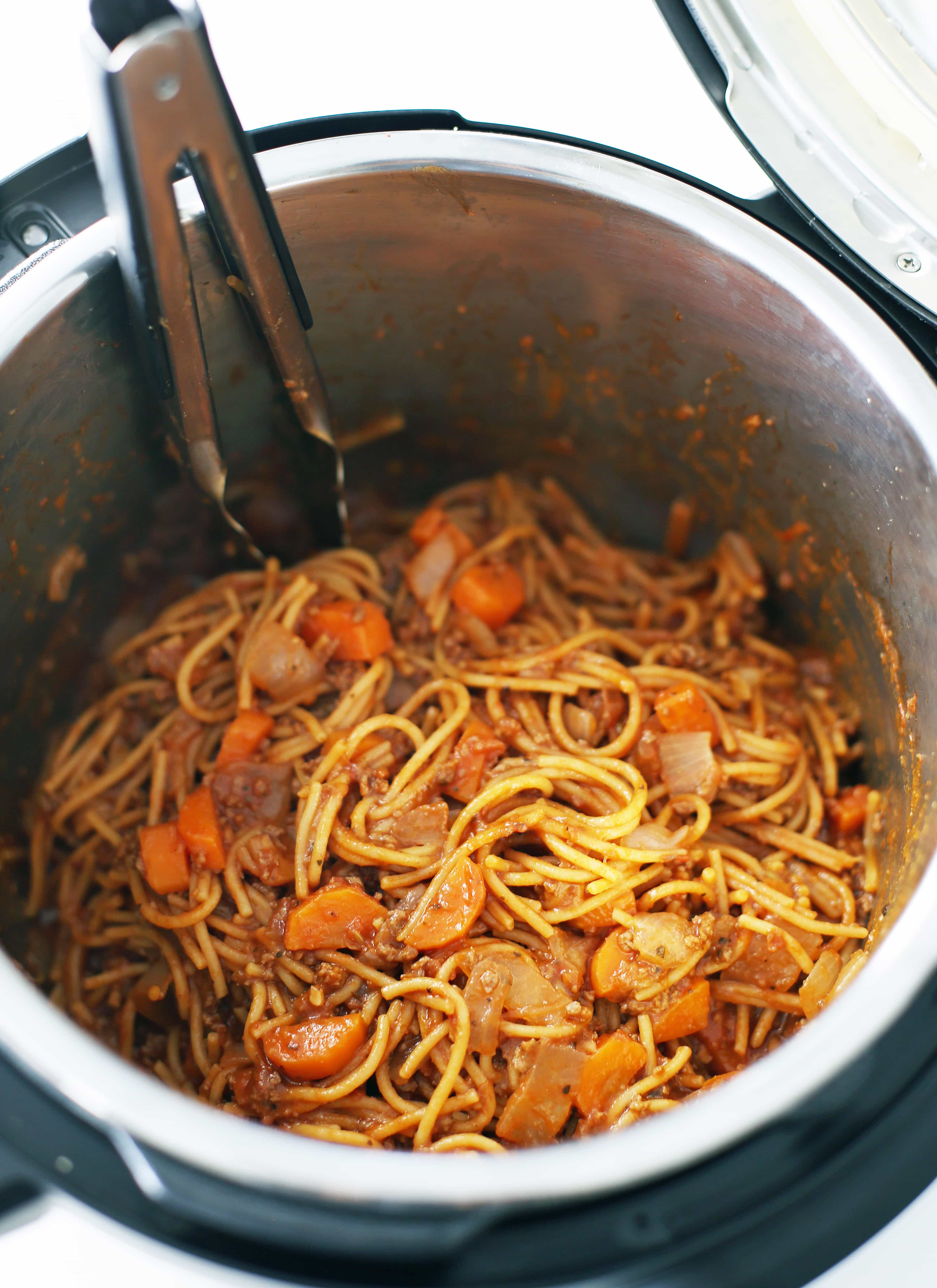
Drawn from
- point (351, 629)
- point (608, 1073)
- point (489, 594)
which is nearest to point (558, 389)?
point (489, 594)

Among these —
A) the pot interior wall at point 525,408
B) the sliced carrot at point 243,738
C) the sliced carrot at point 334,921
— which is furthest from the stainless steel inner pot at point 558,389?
the sliced carrot at point 334,921

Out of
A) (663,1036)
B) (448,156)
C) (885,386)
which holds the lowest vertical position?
(663,1036)

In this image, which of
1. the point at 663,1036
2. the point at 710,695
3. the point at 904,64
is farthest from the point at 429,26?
the point at 663,1036

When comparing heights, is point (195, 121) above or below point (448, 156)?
below

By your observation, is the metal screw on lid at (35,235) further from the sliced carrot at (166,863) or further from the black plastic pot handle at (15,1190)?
the black plastic pot handle at (15,1190)

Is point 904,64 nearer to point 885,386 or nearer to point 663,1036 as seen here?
point 885,386
